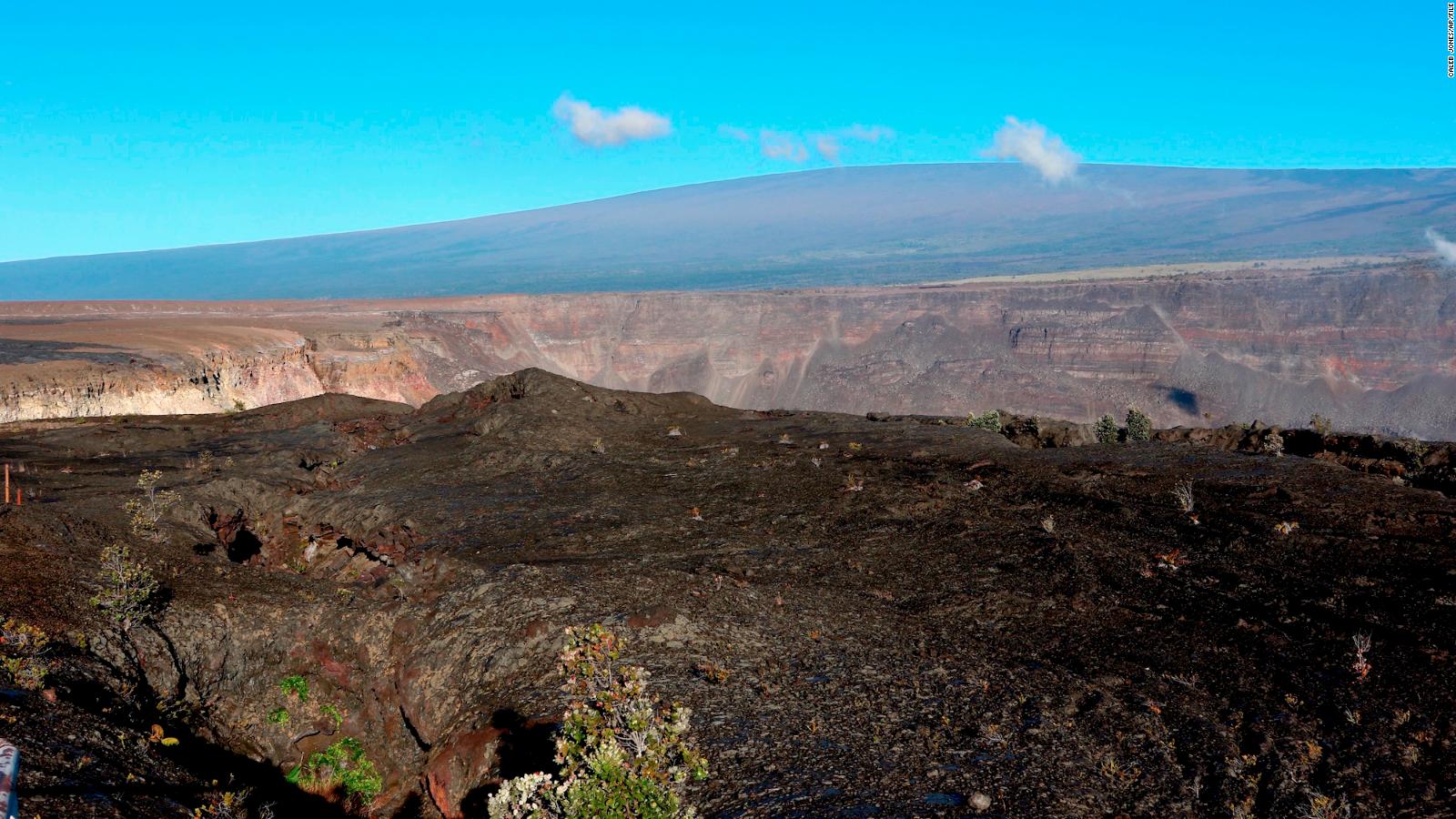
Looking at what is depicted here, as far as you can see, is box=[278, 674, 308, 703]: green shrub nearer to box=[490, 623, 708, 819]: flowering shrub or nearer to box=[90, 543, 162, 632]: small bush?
box=[90, 543, 162, 632]: small bush

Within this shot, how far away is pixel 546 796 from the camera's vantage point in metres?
5.17

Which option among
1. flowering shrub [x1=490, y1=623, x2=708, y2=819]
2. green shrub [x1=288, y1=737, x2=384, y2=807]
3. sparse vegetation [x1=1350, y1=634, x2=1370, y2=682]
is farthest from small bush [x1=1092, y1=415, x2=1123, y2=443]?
flowering shrub [x1=490, y1=623, x2=708, y2=819]

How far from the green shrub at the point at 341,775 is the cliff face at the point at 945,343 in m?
40.6

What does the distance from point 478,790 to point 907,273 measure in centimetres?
14243

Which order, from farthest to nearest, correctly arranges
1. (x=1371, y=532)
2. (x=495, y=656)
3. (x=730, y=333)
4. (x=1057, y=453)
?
(x=730, y=333), (x=1057, y=453), (x=1371, y=532), (x=495, y=656)

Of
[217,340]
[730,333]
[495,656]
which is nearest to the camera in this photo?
[495,656]

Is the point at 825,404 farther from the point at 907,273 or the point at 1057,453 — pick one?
the point at 907,273

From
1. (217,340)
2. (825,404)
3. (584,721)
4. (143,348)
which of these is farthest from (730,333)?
(584,721)

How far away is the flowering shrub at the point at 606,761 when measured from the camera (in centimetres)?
502

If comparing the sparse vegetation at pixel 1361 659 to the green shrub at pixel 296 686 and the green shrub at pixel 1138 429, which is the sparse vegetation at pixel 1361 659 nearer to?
the green shrub at pixel 296 686

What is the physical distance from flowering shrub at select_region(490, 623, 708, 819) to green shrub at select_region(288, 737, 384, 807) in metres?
3.92

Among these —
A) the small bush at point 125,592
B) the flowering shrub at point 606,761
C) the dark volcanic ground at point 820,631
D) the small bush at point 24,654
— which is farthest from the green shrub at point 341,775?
the flowering shrub at point 606,761

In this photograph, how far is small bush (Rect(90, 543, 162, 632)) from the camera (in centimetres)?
859

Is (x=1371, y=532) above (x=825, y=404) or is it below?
above
